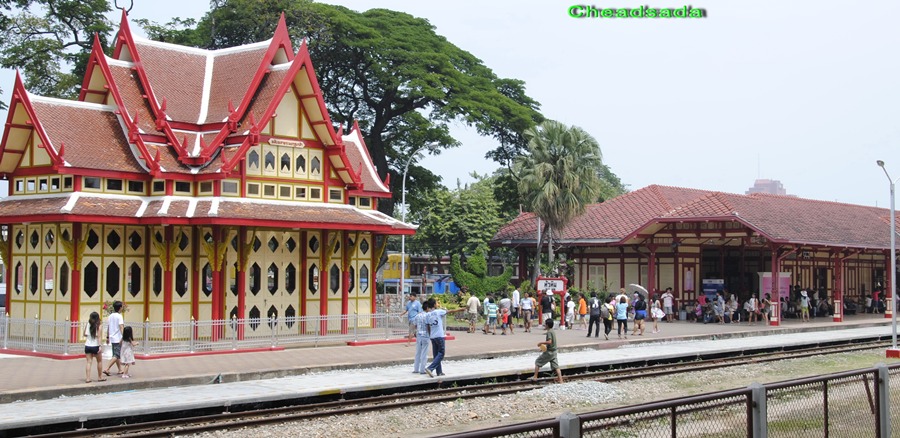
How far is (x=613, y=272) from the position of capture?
1796 inches

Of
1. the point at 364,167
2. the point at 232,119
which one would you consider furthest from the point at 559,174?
the point at 232,119

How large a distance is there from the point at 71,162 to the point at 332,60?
2987 cm

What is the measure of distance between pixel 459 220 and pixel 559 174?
19.9m

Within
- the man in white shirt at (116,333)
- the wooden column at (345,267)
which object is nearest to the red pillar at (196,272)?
the wooden column at (345,267)

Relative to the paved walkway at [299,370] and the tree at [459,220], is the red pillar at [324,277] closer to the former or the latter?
the paved walkway at [299,370]

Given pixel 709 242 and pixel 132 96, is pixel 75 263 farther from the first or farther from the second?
pixel 709 242

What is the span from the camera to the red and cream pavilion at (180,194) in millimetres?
26828

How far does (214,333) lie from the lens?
88.0 ft

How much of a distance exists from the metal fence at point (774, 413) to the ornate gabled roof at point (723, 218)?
89.1 ft

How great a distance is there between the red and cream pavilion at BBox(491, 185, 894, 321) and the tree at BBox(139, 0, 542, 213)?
28.5 feet

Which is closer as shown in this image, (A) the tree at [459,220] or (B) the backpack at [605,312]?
(B) the backpack at [605,312]

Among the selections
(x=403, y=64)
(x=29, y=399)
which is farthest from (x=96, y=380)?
(x=403, y=64)

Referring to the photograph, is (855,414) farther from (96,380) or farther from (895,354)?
(895,354)

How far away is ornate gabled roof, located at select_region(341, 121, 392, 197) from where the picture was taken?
111ft
